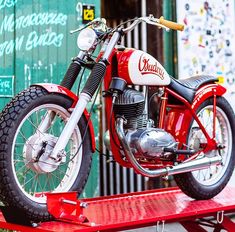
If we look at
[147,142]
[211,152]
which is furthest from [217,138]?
[147,142]

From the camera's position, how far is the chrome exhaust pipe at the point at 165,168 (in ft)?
15.8

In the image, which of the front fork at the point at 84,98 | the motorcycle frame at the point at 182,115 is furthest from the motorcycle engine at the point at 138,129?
the front fork at the point at 84,98

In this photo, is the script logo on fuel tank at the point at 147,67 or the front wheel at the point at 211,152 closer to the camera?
the script logo on fuel tank at the point at 147,67

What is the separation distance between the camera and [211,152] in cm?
556

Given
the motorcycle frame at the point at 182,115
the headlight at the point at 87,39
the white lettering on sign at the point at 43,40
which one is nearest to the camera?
the headlight at the point at 87,39

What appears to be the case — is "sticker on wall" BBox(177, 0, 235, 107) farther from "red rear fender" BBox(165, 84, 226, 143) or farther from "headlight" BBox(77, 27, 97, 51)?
"headlight" BBox(77, 27, 97, 51)

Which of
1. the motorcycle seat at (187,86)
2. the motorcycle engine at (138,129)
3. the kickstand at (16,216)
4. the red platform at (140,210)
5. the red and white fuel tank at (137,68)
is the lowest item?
the red platform at (140,210)

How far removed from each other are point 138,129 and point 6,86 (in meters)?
1.95

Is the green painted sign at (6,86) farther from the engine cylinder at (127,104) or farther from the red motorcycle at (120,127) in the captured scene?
the engine cylinder at (127,104)

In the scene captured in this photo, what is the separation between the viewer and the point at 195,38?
7.79 meters

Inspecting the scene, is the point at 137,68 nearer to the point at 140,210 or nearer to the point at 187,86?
the point at 187,86

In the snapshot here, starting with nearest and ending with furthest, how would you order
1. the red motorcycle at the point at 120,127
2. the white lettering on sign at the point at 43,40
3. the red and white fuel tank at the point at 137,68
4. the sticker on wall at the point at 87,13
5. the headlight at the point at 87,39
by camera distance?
the red motorcycle at the point at 120,127 < the headlight at the point at 87,39 < the red and white fuel tank at the point at 137,68 < the white lettering on sign at the point at 43,40 < the sticker on wall at the point at 87,13

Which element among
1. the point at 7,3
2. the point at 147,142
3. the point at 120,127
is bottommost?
the point at 147,142

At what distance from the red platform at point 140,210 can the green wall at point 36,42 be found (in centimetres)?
166
